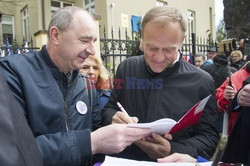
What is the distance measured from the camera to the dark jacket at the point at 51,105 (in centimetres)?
143

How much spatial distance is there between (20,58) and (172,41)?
3.11ft

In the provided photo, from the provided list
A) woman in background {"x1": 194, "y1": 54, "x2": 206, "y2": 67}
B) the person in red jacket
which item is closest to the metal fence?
woman in background {"x1": 194, "y1": 54, "x2": 206, "y2": 67}

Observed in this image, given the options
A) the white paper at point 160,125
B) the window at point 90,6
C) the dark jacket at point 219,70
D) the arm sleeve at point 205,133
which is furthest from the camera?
the window at point 90,6

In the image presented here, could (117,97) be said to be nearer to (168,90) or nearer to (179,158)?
(168,90)

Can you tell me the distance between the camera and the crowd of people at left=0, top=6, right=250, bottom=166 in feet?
4.78

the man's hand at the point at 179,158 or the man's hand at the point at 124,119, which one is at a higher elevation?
the man's hand at the point at 124,119

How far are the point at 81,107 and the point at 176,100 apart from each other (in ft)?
2.01

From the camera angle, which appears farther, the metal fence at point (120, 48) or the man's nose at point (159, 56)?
the metal fence at point (120, 48)

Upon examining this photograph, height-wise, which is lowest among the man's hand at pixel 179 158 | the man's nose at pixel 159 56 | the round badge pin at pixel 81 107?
the man's hand at pixel 179 158

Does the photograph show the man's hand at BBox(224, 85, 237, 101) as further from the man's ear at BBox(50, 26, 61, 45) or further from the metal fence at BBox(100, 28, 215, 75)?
the man's ear at BBox(50, 26, 61, 45)

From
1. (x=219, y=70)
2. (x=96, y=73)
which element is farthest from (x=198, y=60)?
(x=96, y=73)

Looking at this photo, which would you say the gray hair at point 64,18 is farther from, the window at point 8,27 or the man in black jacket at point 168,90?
the window at point 8,27

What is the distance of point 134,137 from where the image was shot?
144cm

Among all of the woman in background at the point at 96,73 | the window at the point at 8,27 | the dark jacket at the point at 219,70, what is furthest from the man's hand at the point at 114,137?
the window at the point at 8,27
